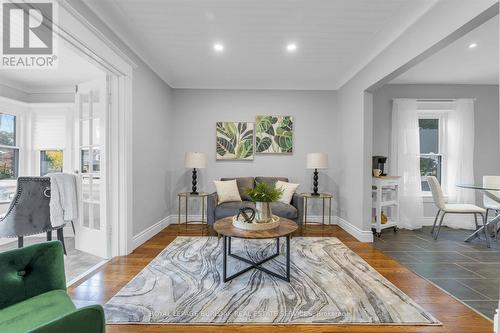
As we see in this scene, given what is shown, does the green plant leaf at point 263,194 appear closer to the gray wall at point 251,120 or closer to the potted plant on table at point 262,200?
the potted plant on table at point 262,200

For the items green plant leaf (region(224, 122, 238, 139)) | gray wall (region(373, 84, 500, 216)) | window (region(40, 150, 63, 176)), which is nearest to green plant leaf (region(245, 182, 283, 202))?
green plant leaf (region(224, 122, 238, 139))

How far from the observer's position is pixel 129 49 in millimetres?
3070

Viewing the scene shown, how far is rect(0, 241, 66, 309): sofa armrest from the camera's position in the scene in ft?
4.04

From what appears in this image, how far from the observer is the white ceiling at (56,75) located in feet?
10.7

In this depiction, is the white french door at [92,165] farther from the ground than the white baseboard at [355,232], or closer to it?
farther from the ground

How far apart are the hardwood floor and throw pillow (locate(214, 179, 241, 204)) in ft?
3.35

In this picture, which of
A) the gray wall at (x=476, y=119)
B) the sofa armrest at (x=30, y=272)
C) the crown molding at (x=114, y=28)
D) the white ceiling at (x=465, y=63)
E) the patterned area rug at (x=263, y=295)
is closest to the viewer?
the sofa armrest at (x=30, y=272)

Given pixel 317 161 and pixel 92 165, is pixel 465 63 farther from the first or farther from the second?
pixel 92 165

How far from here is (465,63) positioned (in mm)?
3654

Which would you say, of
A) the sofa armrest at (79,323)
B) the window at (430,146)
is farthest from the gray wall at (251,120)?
the sofa armrest at (79,323)

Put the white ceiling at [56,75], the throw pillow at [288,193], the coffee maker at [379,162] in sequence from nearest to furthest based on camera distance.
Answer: the white ceiling at [56,75] < the throw pillow at [288,193] < the coffee maker at [379,162]

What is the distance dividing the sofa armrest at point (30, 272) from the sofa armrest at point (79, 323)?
781 millimetres

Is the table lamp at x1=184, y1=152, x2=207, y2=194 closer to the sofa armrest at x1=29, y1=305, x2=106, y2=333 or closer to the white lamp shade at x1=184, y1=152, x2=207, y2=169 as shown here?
the white lamp shade at x1=184, y1=152, x2=207, y2=169

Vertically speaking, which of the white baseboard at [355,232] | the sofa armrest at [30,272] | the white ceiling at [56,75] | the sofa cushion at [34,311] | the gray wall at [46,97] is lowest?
the white baseboard at [355,232]
